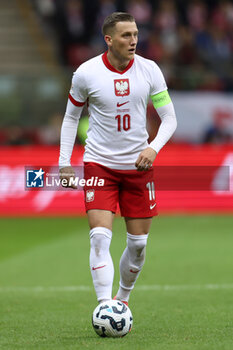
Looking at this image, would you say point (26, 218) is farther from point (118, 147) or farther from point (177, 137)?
point (118, 147)

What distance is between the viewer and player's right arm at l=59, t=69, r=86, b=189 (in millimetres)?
6246

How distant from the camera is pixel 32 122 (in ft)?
56.9

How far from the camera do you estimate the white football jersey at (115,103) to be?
243 inches

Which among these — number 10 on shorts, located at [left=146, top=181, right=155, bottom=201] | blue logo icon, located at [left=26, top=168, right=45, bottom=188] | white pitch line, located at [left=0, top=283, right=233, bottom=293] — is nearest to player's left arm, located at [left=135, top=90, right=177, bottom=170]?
number 10 on shorts, located at [left=146, top=181, right=155, bottom=201]

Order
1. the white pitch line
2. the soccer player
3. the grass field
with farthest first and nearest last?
the white pitch line, the soccer player, the grass field

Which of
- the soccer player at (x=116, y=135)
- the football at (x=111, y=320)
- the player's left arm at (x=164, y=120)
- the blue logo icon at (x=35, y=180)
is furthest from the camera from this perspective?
the blue logo icon at (x=35, y=180)

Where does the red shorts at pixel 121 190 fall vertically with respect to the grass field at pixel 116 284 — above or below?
above

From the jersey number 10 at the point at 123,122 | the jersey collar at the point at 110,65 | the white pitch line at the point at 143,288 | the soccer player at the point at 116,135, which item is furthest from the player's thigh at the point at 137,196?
the white pitch line at the point at 143,288

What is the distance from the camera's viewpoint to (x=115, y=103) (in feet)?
20.3

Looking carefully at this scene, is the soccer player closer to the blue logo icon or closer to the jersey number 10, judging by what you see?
the jersey number 10

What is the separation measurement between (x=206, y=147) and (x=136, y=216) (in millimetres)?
10249

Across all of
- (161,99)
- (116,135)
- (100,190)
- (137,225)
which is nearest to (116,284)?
(137,225)

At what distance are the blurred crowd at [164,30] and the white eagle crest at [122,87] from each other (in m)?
12.2

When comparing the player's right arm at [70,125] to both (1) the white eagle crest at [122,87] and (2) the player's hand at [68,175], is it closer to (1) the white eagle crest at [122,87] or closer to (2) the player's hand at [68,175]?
(2) the player's hand at [68,175]
